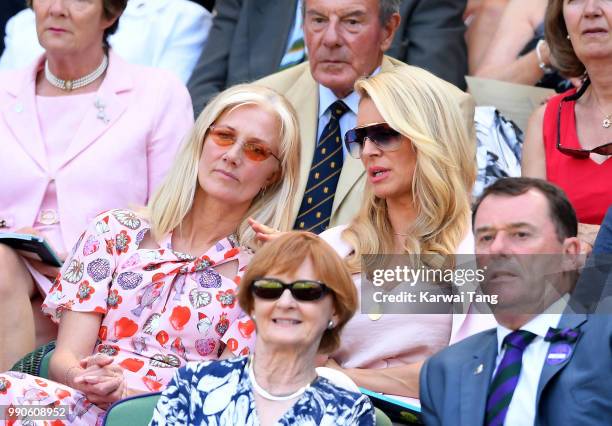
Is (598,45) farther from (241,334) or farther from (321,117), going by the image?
(241,334)

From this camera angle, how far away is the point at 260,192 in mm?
4484

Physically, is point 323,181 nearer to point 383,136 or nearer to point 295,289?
point 383,136

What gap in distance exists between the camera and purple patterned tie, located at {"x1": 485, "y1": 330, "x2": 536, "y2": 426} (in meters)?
3.28

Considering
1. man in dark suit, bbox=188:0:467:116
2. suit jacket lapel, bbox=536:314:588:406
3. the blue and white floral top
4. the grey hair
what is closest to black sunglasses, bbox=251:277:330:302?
the blue and white floral top

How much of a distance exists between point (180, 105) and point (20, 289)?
1.20 m

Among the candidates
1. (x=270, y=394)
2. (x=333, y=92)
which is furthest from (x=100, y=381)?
(x=333, y=92)

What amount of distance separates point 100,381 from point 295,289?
82cm

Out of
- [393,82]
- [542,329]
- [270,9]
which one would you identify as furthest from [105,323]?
[270,9]

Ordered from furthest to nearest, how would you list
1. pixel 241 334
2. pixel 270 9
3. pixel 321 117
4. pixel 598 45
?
pixel 270 9 → pixel 321 117 → pixel 598 45 → pixel 241 334

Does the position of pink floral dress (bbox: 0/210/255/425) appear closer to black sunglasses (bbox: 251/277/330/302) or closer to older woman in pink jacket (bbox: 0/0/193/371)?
older woman in pink jacket (bbox: 0/0/193/371)

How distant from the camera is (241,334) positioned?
404cm

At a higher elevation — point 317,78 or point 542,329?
point 317,78

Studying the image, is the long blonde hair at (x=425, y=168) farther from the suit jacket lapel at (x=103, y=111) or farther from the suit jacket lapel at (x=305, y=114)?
the suit jacket lapel at (x=103, y=111)

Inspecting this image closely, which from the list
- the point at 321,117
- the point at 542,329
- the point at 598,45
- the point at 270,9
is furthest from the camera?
the point at 270,9
